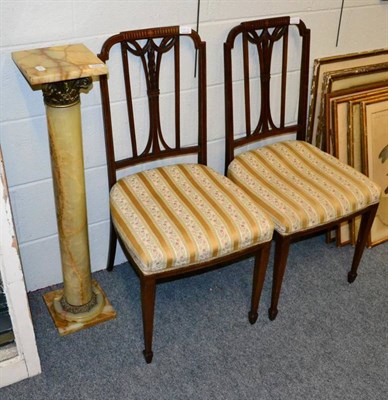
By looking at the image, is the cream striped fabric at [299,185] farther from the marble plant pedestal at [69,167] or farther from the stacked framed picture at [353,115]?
the marble plant pedestal at [69,167]

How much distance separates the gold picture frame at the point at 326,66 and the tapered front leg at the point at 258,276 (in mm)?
808

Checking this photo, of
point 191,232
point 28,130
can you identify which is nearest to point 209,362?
point 191,232

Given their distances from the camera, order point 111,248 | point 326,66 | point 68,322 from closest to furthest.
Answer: point 68,322 → point 111,248 → point 326,66

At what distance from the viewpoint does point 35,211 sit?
213cm

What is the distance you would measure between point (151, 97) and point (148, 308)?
0.75 m

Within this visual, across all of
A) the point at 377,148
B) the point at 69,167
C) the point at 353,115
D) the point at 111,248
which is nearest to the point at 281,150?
the point at 353,115

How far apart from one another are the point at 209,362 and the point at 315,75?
51.0 inches

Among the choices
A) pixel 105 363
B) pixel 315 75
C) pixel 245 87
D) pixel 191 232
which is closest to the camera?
pixel 191 232

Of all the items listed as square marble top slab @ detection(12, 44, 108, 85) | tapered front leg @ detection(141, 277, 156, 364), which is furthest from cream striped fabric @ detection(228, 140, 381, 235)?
square marble top slab @ detection(12, 44, 108, 85)

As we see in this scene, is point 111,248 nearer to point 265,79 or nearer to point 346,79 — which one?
point 265,79

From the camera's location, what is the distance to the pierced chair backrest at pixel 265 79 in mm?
2160

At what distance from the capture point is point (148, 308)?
187cm

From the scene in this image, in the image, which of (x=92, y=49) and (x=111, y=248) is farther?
(x=111, y=248)

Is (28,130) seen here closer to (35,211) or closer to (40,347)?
(35,211)
